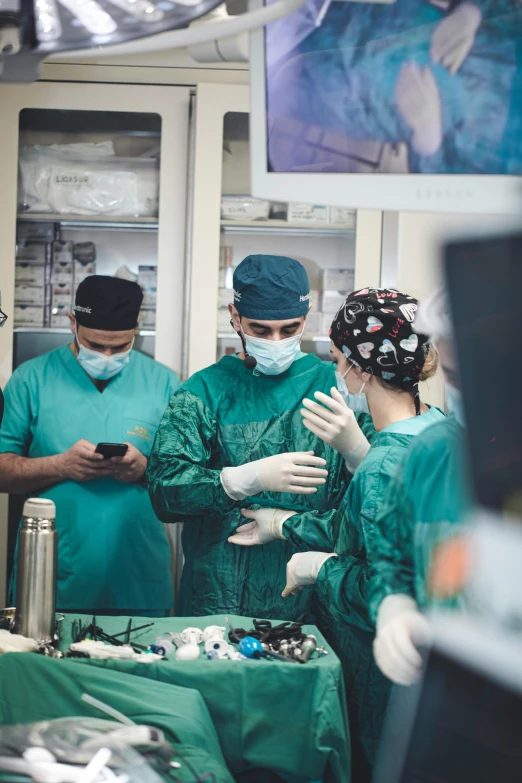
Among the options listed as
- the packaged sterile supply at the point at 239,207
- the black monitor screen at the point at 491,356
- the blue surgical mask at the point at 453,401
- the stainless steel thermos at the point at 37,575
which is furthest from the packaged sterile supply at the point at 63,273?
the black monitor screen at the point at 491,356

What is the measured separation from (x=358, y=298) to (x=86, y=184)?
1695 millimetres

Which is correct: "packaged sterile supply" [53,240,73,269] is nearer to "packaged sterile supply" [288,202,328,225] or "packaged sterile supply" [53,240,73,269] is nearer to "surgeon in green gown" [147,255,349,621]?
"packaged sterile supply" [288,202,328,225]

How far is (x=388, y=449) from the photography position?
177cm

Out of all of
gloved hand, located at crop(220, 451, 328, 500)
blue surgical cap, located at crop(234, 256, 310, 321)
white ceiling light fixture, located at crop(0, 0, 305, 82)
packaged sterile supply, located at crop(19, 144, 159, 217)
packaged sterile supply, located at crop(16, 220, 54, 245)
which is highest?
packaged sterile supply, located at crop(19, 144, 159, 217)

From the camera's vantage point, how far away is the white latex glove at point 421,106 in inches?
48.6

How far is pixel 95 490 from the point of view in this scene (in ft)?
8.85

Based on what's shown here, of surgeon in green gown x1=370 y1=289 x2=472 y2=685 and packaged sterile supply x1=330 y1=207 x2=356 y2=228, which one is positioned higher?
packaged sterile supply x1=330 y1=207 x2=356 y2=228

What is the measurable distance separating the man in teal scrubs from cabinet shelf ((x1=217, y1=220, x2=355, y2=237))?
2.15ft

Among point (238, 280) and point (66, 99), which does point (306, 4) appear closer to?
point (238, 280)

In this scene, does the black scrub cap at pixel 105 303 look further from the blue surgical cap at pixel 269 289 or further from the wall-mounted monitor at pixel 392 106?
the wall-mounted monitor at pixel 392 106

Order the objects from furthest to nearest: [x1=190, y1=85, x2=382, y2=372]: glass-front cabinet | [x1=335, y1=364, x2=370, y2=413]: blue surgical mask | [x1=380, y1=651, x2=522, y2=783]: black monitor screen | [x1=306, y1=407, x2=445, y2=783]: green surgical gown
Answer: [x1=190, y1=85, x2=382, y2=372]: glass-front cabinet
[x1=335, y1=364, x2=370, y2=413]: blue surgical mask
[x1=306, y1=407, x2=445, y2=783]: green surgical gown
[x1=380, y1=651, x2=522, y2=783]: black monitor screen

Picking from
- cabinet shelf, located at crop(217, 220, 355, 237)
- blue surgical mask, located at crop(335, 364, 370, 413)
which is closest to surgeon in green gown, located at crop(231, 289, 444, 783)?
blue surgical mask, located at crop(335, 364, 370, 413)

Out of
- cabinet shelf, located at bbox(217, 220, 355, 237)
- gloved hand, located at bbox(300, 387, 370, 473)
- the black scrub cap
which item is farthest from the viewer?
cabinet shelf, located at bbox(217, 220, 355, 237)

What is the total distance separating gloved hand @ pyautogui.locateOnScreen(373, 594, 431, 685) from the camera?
121 cm
